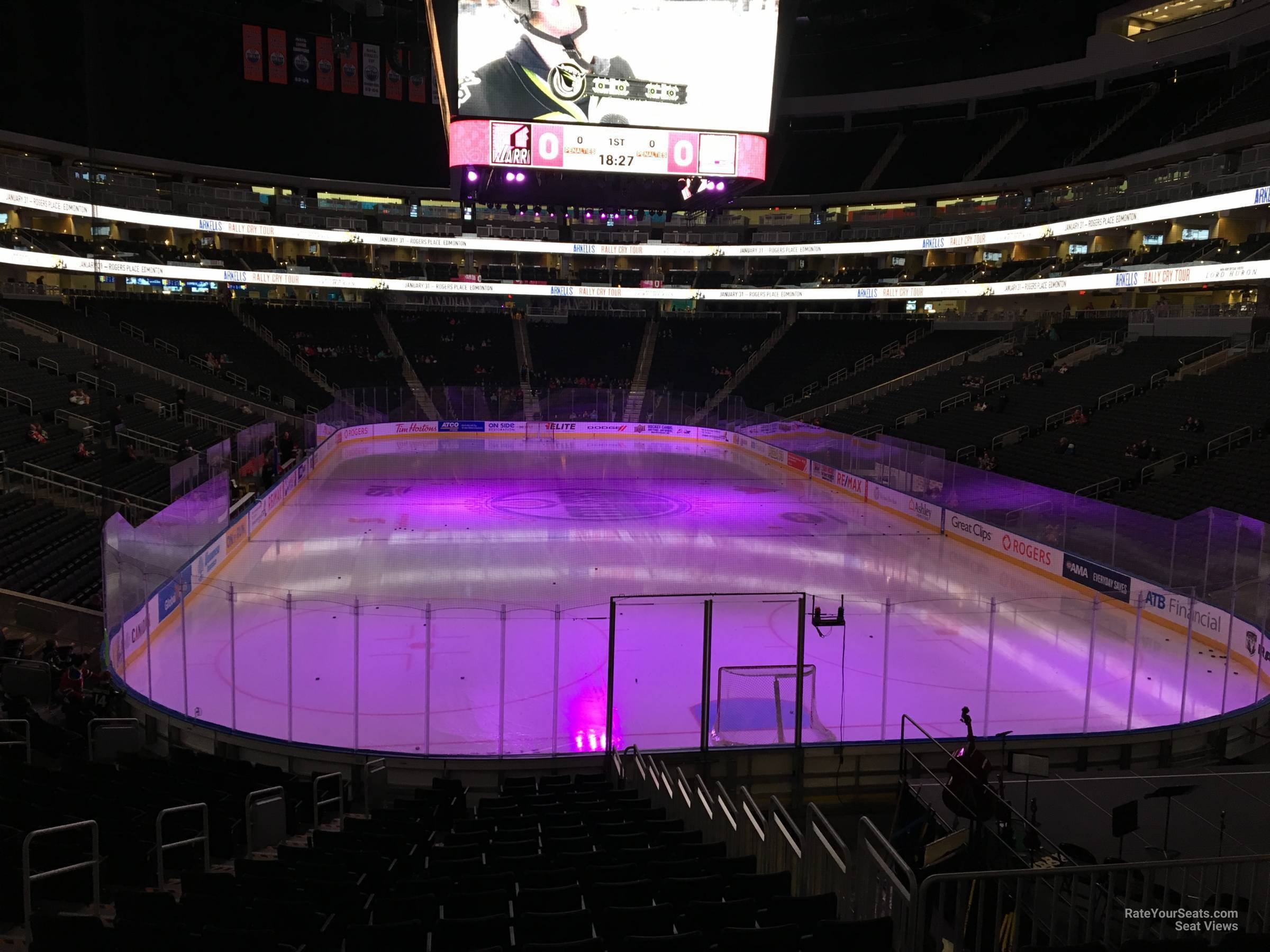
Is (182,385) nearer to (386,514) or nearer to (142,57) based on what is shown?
(386,514)

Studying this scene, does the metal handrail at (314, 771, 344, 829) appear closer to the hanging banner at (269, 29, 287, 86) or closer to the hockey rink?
the hockey rink

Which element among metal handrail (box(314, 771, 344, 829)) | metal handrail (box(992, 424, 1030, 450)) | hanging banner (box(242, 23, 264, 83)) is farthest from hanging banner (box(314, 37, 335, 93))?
metal handrail (box(314, 771, 344, 829))

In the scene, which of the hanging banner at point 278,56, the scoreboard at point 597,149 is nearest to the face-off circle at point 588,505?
the scoreboard at point 597,149

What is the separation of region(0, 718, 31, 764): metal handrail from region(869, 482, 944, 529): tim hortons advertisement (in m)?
19.4

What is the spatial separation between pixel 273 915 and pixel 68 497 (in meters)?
16.4

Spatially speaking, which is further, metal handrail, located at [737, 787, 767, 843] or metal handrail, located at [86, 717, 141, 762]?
metal handrail, located at [86, 717, 141, 762]

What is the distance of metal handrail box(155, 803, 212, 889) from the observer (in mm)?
5879

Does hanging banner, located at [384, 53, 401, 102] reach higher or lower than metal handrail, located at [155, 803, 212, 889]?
higher

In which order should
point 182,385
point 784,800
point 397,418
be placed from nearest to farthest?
point 784,800
point 182,385
point 397,418

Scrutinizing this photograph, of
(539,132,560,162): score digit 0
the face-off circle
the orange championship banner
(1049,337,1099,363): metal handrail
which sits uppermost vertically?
the orange championship banner

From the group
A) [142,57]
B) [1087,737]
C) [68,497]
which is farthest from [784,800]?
[142,57]

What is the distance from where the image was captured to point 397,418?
38.6 meters

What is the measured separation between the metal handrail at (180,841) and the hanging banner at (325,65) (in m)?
48.0

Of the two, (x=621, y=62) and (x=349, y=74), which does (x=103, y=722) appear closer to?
(x=621, y=62)
